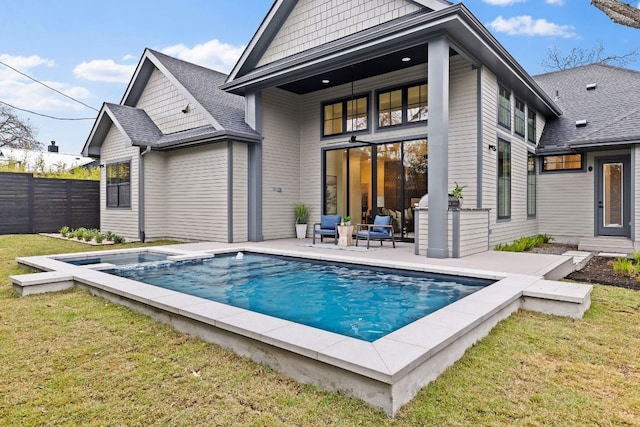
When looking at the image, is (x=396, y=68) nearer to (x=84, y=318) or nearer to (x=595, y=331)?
(x=595, y=331)

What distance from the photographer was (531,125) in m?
11.6

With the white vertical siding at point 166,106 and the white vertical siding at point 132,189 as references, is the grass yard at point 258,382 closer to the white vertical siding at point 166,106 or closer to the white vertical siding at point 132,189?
the white vertical siding at point 132,189

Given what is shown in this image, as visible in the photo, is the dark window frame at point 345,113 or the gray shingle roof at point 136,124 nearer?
the dark window frame at point 345,113

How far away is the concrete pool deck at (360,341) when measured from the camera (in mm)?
2262

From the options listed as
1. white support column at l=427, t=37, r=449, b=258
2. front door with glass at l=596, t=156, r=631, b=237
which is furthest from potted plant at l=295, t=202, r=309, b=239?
front door with glass at l=596, t=156, r=631, b=237

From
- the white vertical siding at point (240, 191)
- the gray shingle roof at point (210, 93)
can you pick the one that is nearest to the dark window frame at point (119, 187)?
the gray shingle roof at point (210, 93)

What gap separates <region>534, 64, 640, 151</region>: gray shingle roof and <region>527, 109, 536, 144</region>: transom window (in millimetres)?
452

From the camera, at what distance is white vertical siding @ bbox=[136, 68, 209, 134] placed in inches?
440

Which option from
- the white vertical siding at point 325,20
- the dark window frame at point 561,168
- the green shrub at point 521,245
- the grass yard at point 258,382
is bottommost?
the grass yard at point 258,382

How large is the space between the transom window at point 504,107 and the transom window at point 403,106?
1727 millimetres

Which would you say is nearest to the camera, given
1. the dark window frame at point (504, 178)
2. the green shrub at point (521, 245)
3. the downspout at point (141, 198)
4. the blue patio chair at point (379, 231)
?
the green shrub at point (521, 245)

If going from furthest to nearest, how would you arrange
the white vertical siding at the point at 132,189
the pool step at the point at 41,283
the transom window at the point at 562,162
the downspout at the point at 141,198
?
the white vertical siding at the point at 132,189, the downspout at the point at 141,198, the transom window at the point at 562,162, the pool step at the point at 41,283

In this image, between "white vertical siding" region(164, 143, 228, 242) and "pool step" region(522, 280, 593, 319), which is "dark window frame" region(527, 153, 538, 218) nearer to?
"pool step" region(522, 280, 593, 319)

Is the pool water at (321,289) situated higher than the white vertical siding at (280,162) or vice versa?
the white vertical siding at (280,162)
